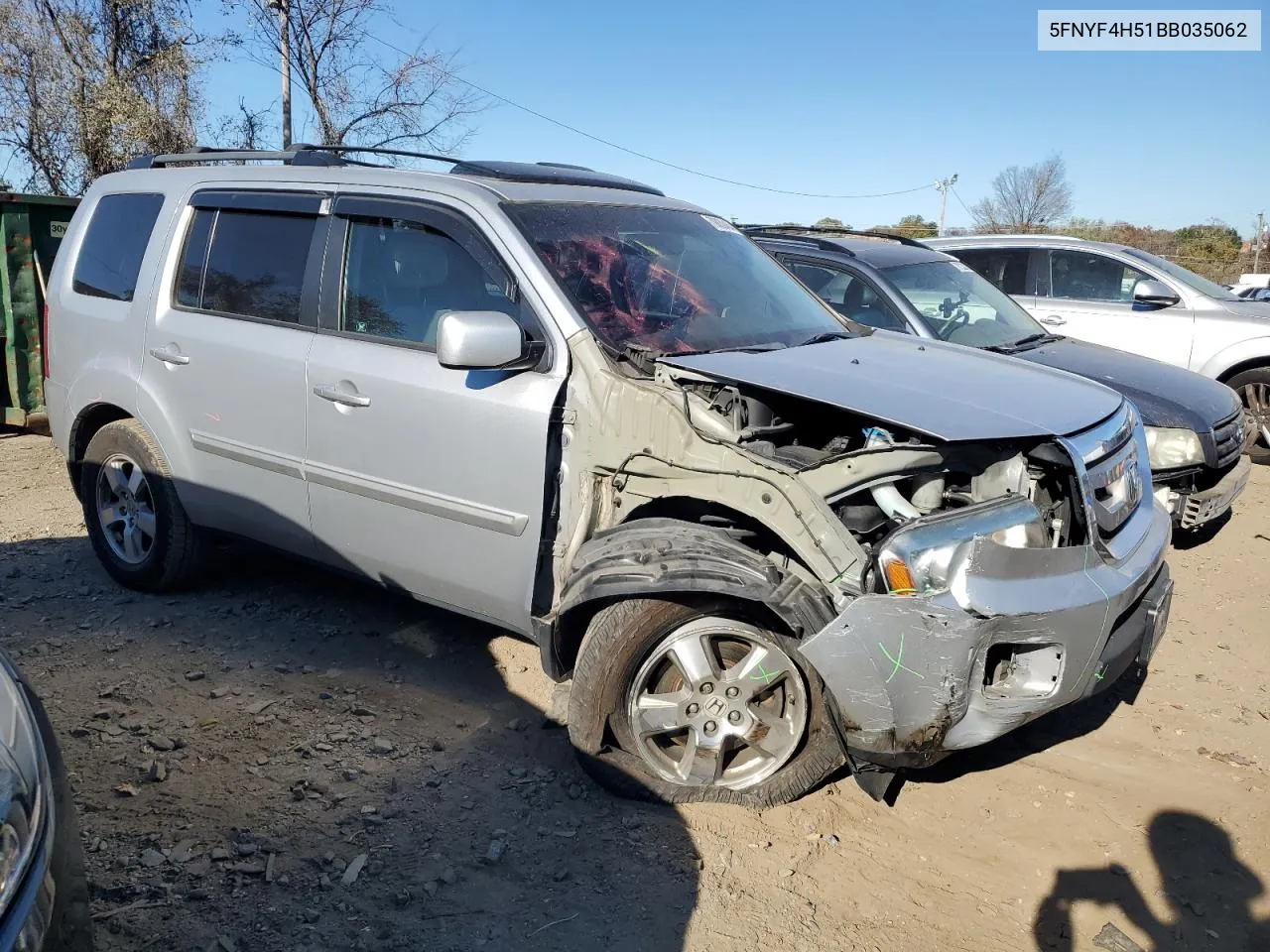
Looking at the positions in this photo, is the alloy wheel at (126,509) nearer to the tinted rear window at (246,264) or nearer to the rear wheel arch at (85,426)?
the rear wheel arch at (85,426)

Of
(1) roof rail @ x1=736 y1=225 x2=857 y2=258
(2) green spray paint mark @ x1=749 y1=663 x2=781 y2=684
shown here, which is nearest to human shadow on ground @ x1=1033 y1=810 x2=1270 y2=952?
(2) green spray paint mark @ x1=749 y1=663 x2=781 y2=684

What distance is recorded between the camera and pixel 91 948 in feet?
6.53

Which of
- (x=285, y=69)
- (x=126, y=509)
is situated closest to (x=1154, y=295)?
(x=126, y=509)

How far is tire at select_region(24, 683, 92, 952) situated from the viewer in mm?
1872

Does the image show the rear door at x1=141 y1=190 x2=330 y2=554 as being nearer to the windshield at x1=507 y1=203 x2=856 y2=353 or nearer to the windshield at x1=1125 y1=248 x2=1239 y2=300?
the windshield at x1=507 y1=203 x2=856 y2=353

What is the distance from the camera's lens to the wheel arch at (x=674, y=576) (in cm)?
285

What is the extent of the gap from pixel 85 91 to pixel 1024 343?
53.5 feet

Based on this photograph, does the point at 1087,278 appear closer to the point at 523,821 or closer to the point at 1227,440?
the point at 1227,440

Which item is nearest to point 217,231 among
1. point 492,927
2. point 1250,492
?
point 492,927

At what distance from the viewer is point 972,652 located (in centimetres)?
269

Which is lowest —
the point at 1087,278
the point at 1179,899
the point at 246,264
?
the point at 1179,899

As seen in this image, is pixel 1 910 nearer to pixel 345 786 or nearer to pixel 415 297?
pixel 345 786

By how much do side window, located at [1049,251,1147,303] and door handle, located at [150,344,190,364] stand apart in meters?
6.87

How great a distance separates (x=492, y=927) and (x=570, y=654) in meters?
0.93
